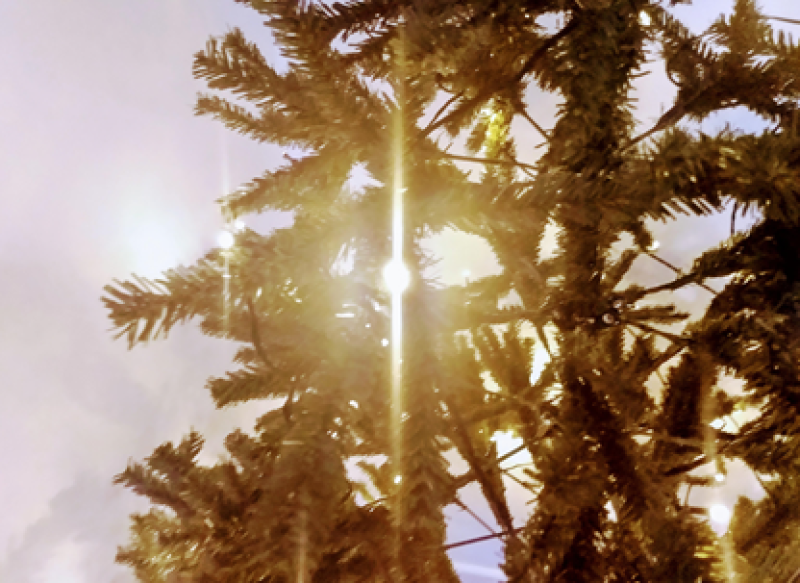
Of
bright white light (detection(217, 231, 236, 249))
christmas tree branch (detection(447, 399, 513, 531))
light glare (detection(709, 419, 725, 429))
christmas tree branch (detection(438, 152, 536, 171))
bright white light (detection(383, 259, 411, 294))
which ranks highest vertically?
christmas tree branch (detection(438, 152, 536, 171))

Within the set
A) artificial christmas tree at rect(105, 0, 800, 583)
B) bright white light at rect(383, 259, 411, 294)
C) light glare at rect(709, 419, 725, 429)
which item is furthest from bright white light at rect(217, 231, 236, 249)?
light glare at rect(709, 419, 725, 429)

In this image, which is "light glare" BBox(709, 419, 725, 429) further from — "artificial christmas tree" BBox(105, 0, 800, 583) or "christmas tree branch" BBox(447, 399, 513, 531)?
"christmas tree branch" BBox(447, 399, 513, 531)

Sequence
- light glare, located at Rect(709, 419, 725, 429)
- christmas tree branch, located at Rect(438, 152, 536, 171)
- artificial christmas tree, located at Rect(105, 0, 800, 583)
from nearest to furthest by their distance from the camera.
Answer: artificial christmas tree, located at Rect(105, 0, 800, 583), christmas tree branch, located at Rect(438, 152, 536, 171), light glare, located at Rect(709, 419, 725, 429)

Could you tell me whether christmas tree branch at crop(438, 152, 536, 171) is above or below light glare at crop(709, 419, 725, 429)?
above

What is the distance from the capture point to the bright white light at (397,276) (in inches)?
16.0

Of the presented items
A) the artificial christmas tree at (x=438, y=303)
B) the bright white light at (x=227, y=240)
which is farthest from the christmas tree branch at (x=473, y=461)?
the bright white light at (x=227, y=240)

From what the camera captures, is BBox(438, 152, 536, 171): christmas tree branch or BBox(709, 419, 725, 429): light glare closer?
BBox(438, 152, 536, 171): christmas tree branch

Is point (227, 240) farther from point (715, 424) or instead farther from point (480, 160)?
point (715, 424)

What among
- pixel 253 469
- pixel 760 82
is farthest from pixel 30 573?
pixel 760 82

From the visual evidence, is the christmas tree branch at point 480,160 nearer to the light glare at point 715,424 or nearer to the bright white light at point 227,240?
the bright white light at point 227,240

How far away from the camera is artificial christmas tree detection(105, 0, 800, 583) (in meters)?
0.37

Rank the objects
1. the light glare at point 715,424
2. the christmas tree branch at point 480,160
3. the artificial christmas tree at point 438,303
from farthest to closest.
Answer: the light glare at point 715,424, the christmas tree branch at point 480,160, the artificial christmas tree at point 438,303

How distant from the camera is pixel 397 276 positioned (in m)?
0.41

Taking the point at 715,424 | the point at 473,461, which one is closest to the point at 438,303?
the point at 473,461
